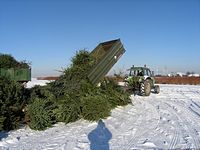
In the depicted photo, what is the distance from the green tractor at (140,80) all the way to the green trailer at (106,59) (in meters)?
7.42

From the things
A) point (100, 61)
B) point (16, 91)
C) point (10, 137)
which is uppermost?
point (100, 61)

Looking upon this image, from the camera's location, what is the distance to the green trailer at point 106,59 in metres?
12.7

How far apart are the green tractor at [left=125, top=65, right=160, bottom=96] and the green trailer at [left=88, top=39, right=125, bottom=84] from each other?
7.42 metres

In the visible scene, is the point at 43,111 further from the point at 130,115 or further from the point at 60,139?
the point at 130,115

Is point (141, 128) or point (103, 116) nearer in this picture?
point (141, 128)

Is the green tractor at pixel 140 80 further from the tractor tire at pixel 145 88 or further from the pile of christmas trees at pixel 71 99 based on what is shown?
the pile of christmas trees at pixel 71 99

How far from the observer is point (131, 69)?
23438mm

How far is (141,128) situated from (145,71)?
13.7 m

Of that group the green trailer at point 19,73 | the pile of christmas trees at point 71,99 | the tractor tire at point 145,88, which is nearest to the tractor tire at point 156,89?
the tractor tire at point 145,88

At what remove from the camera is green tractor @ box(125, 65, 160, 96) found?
2164 centimetres

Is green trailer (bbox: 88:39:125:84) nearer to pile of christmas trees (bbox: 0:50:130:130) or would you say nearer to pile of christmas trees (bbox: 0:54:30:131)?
pile of christmas trees (bbox: 0:50:130:130)

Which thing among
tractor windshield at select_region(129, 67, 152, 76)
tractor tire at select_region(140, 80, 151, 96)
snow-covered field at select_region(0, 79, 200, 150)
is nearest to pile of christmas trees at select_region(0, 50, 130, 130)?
snow-covered field at select_region(0, 79, 200, 150)

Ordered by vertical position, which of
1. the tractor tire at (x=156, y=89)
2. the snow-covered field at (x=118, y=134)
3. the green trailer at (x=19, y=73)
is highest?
the green trailer at (x=19, y=73)

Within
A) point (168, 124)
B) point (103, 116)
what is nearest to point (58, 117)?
point (103, 116)
